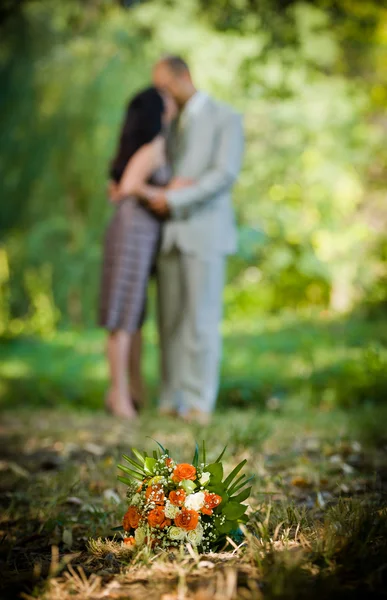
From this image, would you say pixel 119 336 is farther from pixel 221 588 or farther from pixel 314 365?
pixel 221 588

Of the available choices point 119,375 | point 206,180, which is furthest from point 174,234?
point 119,375

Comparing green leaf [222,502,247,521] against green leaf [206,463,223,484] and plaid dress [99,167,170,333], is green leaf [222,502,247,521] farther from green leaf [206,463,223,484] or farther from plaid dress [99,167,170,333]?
plaid dress [99,167,170,333]

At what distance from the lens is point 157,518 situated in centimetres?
149

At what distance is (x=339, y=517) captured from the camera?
1.50 m

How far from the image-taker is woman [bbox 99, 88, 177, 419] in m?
4.31

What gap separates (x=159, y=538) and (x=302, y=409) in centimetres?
300

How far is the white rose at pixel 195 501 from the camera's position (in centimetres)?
150

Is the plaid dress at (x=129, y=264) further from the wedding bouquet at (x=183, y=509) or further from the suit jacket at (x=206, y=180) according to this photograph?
the wedding bouquet at (x=183, y=509)

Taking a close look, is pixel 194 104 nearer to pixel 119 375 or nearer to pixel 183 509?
pixel 119 375

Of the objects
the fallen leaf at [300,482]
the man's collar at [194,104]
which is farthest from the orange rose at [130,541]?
the man's collar at [194,104]

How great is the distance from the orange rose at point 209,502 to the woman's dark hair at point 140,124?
305 cm

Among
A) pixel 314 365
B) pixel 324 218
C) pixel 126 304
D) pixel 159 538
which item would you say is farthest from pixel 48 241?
pixel 159 538

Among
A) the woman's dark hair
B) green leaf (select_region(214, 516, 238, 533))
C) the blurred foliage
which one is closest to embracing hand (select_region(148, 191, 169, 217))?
the woman's dark hair

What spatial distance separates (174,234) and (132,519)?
281 centimetres
